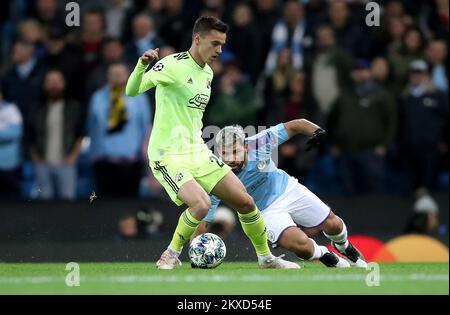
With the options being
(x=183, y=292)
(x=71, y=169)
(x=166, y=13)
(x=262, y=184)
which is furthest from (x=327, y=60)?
(x=183, y=292)

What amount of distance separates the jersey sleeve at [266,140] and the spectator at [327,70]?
16.5ft

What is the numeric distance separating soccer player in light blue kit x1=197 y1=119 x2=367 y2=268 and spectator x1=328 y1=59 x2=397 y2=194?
4445 mm

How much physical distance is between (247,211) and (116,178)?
5.26 m

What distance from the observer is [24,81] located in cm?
1788

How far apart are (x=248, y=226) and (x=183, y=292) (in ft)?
6.93

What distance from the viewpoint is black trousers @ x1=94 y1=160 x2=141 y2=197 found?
57.3ft

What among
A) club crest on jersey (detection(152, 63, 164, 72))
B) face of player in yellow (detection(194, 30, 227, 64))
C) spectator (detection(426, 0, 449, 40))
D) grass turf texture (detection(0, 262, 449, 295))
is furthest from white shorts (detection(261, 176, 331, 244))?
spectator (detection(426, 0, 449, 40))

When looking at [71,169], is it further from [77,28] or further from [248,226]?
[248,226]

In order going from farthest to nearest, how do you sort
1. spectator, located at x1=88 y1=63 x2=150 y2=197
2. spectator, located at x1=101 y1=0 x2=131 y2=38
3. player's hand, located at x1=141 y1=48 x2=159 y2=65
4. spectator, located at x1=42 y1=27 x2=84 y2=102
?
spectator, located at x1=101 y1=0 x2=131 y2=38
spectator, located at x1=42 y1=27 x2=84 y2=102
spectator, located at x1=88 y1=63 x2=150 y2=197
player's hand, located at x1=141 y1=48 x2=159 y2=65

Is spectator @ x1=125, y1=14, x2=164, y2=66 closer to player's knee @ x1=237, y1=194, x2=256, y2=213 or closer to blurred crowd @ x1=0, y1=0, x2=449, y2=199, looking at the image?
blurred crowd @ x1=0, y1=0, x2=449, y2=199

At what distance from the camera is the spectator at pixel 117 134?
17.1m

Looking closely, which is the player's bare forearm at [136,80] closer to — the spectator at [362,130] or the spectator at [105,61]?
the spectator at [105,61]

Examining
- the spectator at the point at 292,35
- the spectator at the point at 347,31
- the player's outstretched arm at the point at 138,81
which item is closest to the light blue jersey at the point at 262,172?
the player's outstretched arm at the point at 138,81

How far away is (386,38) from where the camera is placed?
749 inches
